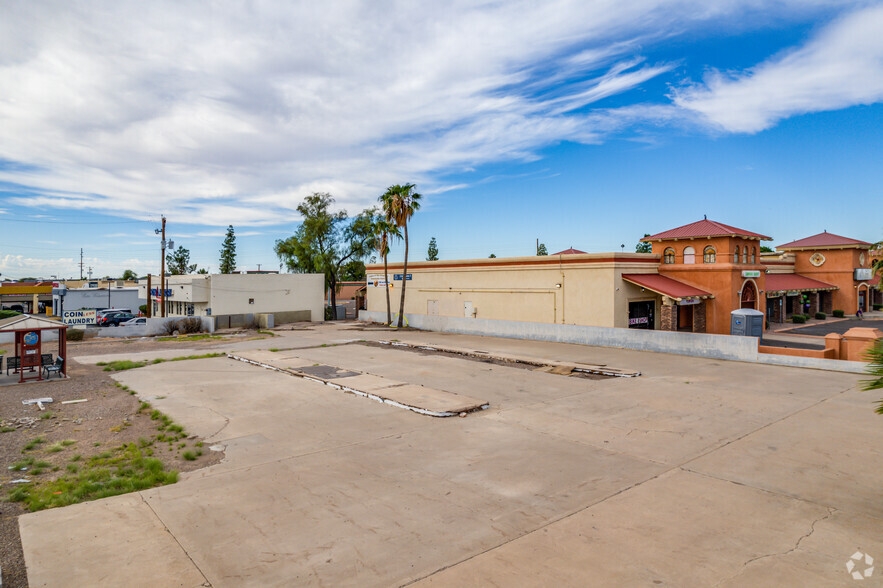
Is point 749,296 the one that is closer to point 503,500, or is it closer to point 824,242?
point 824,242

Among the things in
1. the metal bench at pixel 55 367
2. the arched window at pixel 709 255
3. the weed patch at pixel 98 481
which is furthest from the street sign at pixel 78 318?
the arched window at pixel 709 255

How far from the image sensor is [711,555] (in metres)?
6.40

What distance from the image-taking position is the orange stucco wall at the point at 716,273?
30.4m

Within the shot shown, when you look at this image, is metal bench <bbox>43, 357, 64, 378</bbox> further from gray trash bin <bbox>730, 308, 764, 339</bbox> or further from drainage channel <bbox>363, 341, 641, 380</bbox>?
gray trash bin <bbox>730, 308, 764, 339</bbox>

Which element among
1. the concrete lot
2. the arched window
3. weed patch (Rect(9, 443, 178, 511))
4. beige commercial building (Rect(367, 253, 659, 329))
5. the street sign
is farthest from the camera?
the street sign

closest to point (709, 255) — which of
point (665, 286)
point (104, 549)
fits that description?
point (665, 286)

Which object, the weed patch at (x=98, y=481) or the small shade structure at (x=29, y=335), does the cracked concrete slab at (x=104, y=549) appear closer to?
the weed patch at (x=98, y=481)

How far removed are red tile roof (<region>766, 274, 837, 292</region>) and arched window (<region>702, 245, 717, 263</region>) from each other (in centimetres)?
877

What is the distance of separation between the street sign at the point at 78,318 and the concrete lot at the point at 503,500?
91.4 feet

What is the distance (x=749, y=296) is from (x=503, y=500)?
32.2 m

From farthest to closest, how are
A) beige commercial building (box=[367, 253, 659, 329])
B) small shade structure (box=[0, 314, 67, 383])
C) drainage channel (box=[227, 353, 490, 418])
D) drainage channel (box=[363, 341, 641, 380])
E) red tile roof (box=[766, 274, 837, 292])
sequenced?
red tile roof (box=[766, 274, 837, 292]) → beige commercial building (box=[367, 253, 659, 329]) → drainage channel (box=[363, 341, 641, 380]) → small shade structure (box=[0, 314, 67, 383]) → drainage channel (box=[227, 353, 490, 418])

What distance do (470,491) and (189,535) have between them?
4.29m

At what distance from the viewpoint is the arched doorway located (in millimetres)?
32906

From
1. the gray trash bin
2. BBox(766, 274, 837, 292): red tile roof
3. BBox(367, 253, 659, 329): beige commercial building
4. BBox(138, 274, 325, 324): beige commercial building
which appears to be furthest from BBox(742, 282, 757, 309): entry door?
BBox(138, 274, 325, 324): beige commercial building
